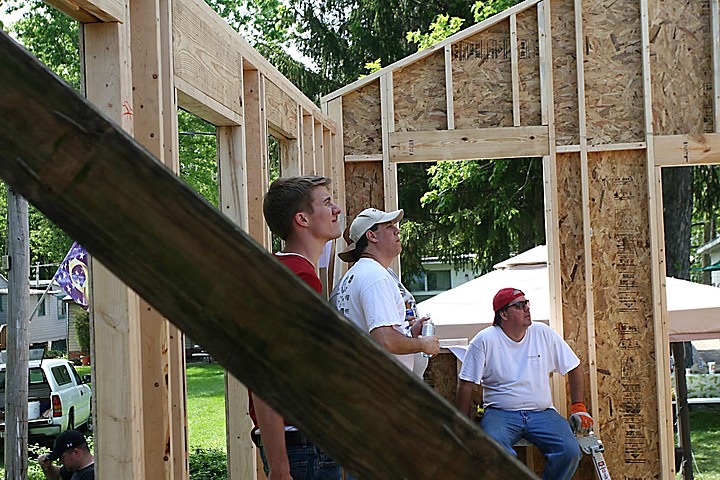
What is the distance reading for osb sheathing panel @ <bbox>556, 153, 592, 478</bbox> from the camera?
6.57m

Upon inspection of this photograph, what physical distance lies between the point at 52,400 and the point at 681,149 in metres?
9.07

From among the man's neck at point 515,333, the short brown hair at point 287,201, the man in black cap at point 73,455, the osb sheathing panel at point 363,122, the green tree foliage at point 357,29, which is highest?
the green tree foliage at point 357,29

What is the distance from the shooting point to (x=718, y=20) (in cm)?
650

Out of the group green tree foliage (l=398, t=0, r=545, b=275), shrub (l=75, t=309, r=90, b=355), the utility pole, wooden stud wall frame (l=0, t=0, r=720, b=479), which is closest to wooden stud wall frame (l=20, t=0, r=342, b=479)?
wooden stud wall frame (l=0, t=0, r=720, b=479)

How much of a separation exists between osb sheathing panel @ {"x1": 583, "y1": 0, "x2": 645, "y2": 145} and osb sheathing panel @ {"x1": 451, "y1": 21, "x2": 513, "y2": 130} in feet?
1.91

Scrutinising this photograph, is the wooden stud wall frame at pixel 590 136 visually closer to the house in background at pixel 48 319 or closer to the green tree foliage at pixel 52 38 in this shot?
the green tree foliage at pixel 52 38

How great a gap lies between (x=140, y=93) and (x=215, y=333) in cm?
241

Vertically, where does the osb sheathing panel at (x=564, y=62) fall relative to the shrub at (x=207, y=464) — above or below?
above

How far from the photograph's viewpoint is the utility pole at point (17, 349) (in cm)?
761

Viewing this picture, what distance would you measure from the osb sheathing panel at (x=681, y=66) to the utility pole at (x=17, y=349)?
16.8 feet

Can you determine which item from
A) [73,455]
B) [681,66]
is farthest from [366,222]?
[681,66]

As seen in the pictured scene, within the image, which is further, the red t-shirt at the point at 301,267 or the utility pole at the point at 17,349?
the utility pole at the point at 17,349

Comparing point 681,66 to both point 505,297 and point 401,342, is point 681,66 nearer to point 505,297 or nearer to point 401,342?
point 505,297

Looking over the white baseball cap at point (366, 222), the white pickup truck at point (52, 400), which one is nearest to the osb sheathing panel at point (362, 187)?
the white baseball cap at point (366, 222)
